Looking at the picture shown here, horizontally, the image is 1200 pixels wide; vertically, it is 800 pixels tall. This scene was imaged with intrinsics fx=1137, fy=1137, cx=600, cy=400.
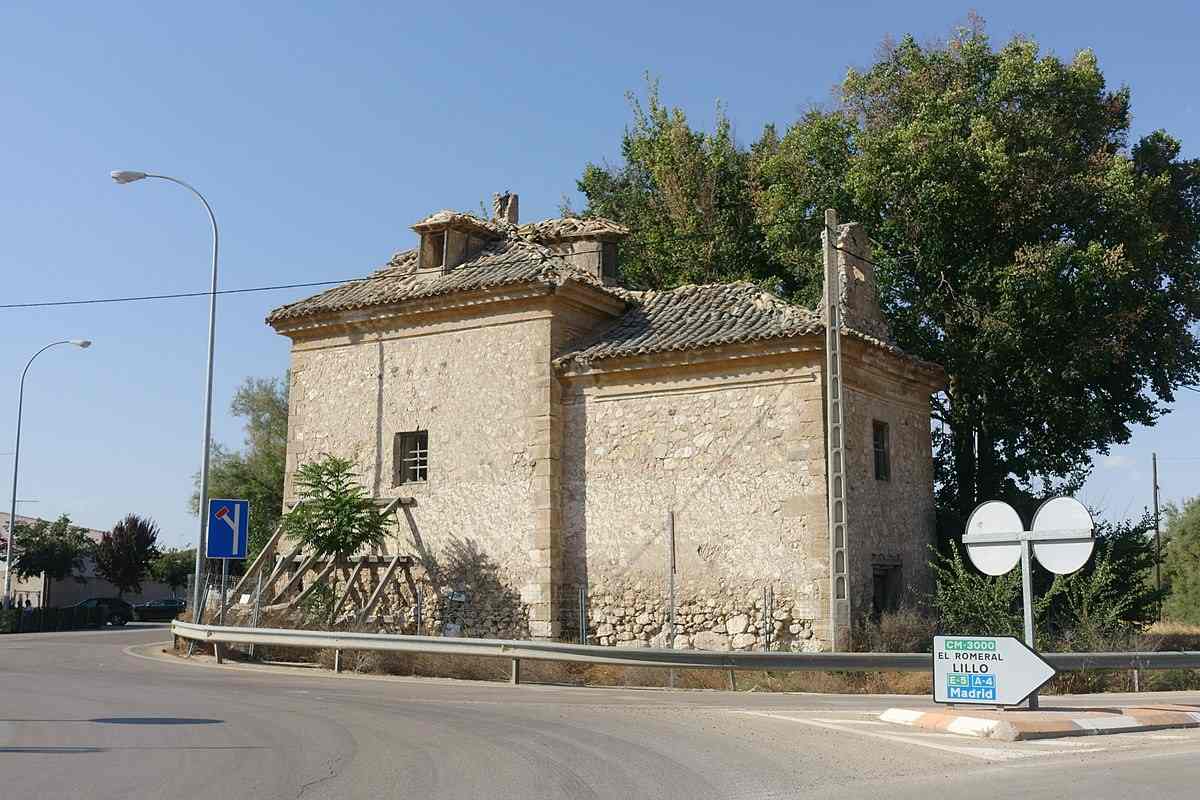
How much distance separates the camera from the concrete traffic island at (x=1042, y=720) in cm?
1112

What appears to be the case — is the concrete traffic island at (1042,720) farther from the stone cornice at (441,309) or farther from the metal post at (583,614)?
the stone cornice at (441,309)

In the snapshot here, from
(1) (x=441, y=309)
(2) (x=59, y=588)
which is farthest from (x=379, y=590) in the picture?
(2) (x=59, y=588)

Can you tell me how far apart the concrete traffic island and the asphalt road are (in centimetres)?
20

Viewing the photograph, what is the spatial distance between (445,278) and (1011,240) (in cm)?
1317

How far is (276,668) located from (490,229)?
11297 mm

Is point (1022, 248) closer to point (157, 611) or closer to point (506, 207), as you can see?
point (506, 207)

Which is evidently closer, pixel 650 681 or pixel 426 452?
pixel 650 681

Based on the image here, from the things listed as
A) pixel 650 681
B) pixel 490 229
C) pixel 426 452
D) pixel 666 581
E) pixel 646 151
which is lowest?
pixel 650 681

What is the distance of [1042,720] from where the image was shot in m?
11.4

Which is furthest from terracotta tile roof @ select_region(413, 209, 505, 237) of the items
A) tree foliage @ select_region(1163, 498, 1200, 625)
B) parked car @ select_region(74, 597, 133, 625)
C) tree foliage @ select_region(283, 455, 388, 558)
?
tree foliage @ select_region(1163, 498, 1200, 625)

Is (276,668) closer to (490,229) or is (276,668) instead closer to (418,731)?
(418,731)

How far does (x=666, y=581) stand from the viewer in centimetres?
2178

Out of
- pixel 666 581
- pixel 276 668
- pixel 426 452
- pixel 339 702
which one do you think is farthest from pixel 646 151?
pixel 339 702

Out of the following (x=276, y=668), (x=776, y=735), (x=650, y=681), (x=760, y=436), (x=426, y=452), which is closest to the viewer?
(x=776, y=735)
